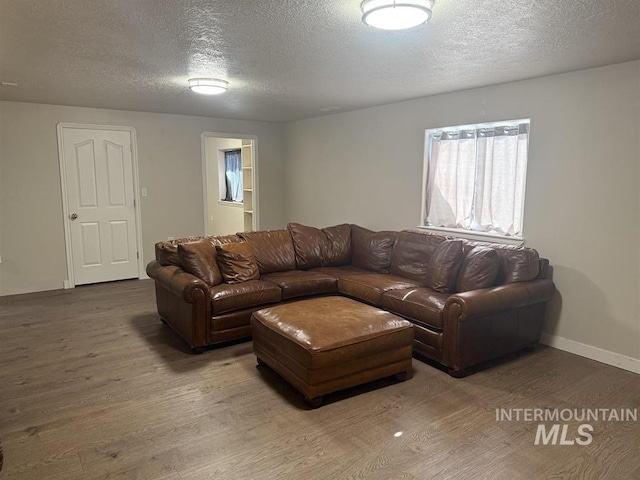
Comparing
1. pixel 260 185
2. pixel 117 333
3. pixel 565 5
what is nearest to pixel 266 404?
pixel 117 333

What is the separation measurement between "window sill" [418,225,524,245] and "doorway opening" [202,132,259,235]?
3.39 m

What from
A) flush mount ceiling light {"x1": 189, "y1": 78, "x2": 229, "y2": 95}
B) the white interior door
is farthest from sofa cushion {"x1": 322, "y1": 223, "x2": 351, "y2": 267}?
the white interior door

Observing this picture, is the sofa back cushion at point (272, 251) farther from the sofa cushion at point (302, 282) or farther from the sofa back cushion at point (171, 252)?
the sofa back cushion at point (171, 252)

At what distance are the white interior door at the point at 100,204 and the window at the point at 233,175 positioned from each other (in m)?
2.42

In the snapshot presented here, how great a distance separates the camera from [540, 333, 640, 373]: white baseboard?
3244 mm

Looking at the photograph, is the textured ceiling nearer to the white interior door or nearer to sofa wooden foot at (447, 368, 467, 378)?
the white interior door

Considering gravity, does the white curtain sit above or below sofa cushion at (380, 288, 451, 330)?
above

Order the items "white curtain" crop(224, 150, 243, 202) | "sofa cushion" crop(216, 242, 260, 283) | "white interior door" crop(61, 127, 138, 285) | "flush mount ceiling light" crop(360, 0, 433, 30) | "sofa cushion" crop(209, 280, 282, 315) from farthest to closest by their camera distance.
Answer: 1. "white curtain" crop(224, 150, 243, 202)
2. "white interior door" crop(61, 127, 138, 285)
3. "sofa cushion" crop(216, 242, 260, 283)
4. "sofa cushion" crop(209, 280, 282, 315)
5. "flush mount ceiling light" crop(360, 0, 433, 30)

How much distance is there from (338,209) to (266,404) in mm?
3810

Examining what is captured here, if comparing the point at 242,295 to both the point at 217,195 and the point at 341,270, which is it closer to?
the point at 341,270

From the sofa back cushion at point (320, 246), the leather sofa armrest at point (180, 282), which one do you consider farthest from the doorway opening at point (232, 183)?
the leather sofa armrest at point (180, 282)

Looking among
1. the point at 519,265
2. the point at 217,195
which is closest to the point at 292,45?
the point at 519,265

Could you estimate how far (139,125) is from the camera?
585cm

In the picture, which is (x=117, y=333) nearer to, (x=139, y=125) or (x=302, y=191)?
(x=139, y=125)
